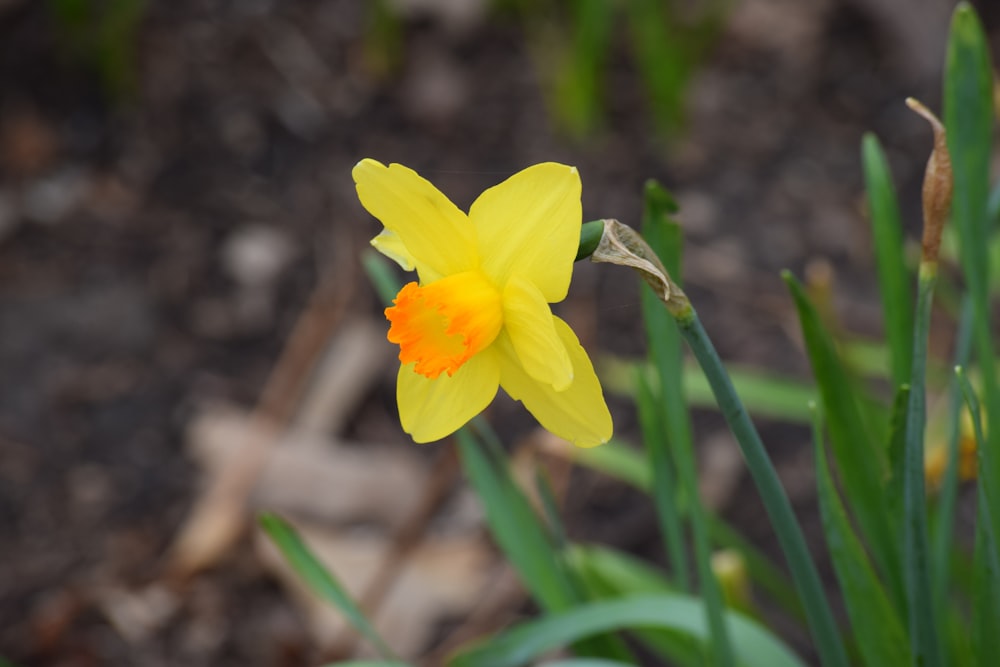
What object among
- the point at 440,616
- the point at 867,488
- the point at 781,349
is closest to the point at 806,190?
the point at 781,349

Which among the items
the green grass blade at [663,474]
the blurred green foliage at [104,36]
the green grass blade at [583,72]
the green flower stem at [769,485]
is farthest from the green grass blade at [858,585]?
the blurred green foliage at [104,36]

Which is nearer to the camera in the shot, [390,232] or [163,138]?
[390,232]

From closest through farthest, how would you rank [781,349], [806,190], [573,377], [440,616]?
1. [573,377]
2. [440,616]
3. [781,349]
4. [806,190]

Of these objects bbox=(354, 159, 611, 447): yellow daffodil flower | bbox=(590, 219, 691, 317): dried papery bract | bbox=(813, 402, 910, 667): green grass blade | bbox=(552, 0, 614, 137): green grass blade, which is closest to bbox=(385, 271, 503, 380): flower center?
bbox=(354, 159, 611, 447): yellow daffodil flower

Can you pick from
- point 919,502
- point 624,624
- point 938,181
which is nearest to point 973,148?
point 938,181

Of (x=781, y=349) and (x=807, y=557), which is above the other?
(x=807, y=557)

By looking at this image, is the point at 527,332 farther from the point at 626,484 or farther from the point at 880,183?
the point at 626,484

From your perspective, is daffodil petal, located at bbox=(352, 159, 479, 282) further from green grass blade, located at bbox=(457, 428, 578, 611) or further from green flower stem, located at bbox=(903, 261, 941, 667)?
green grass blade, located at bbox=(457, 428, 578, 611)
